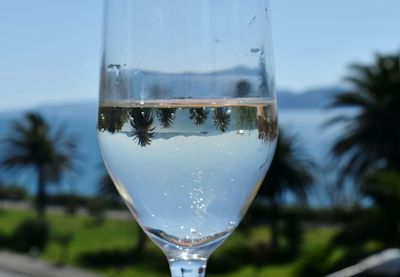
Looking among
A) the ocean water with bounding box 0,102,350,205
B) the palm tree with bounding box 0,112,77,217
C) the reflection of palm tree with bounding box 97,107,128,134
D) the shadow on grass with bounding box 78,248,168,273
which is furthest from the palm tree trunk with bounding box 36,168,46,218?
the reflection of palm tree with bounding box 97,107,128,134

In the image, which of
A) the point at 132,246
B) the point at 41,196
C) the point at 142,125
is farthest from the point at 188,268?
the point at 41,196

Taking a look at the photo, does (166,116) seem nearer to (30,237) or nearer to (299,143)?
(299,143)

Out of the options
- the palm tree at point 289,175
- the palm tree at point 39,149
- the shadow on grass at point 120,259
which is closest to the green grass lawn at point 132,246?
the shadow on grass at point 120,259

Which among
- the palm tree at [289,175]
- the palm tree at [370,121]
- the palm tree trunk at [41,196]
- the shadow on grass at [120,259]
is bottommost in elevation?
the shadow on grass at [120,259]

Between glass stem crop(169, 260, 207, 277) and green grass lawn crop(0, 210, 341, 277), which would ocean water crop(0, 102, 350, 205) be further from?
glass stem crop(169, 260, 207, 277)

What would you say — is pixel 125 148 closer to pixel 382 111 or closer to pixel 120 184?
pixel 120 184

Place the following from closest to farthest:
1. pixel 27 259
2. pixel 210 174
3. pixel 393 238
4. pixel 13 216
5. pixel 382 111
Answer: pixel 210 174, pixel 393 238, pixel 382 111, pixel 27 259, pixel 13 216

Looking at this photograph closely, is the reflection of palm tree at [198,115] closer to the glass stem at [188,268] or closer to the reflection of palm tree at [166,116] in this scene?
the reflection of palm tree at [166,116]

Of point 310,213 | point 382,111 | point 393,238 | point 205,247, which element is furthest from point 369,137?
point 205,247
